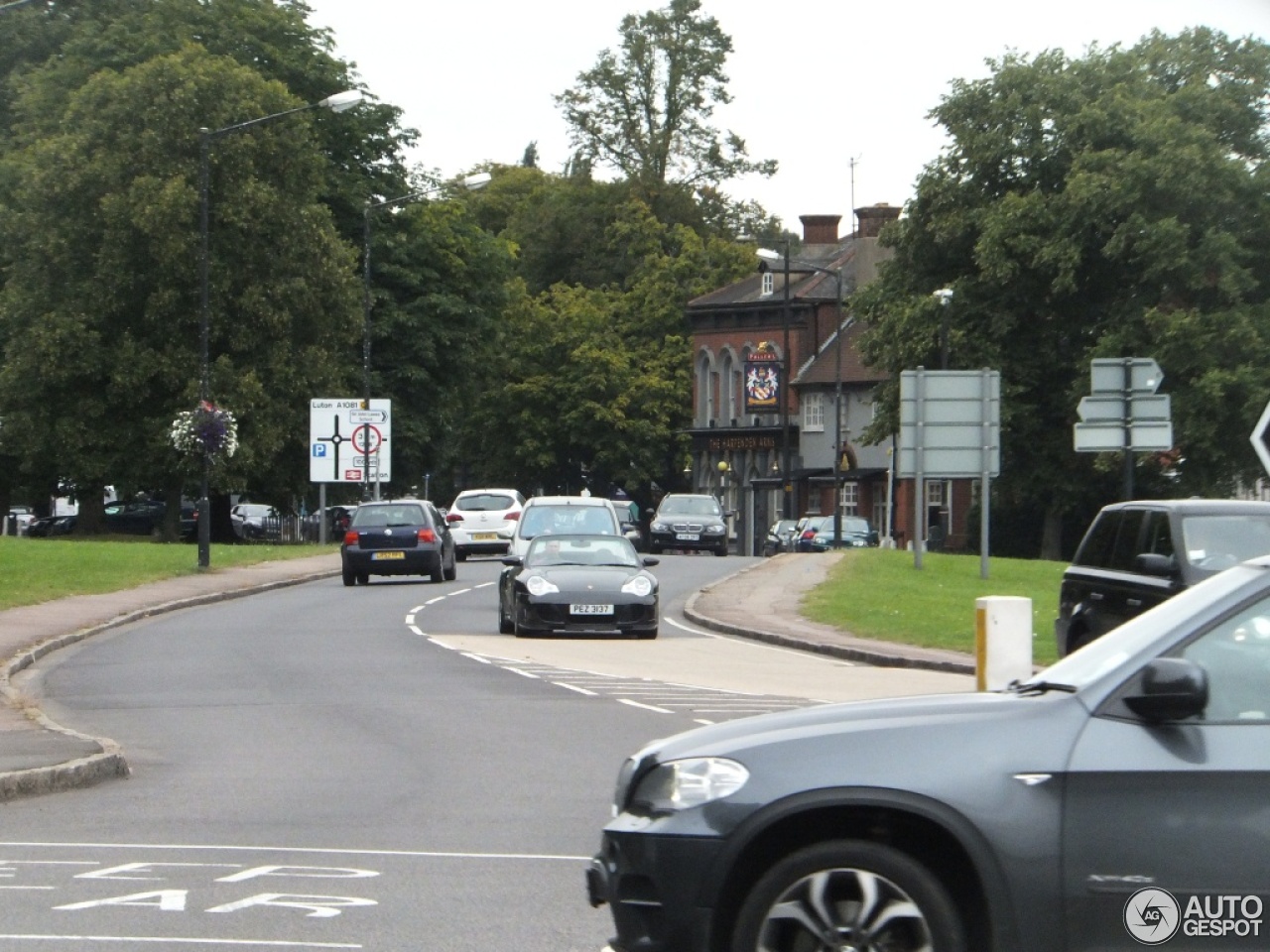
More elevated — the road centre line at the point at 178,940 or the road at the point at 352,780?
the road centre line at the point at 178,940

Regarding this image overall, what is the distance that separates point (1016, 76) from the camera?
60219mm

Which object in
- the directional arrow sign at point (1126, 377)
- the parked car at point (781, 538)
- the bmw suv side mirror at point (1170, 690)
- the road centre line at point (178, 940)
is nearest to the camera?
the bmw suv side mirror at point (1170, 690)

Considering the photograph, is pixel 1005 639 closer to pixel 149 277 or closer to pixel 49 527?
pixel 149 277

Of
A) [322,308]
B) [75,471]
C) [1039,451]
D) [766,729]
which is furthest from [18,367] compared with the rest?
[766,729]

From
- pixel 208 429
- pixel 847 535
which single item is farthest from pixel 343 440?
pixel 847 535

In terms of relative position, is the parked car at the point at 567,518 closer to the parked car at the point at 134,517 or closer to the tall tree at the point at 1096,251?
the tall tree at the point at 1096,251

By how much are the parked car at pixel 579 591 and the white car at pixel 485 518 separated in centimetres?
2602

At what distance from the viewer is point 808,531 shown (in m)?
67.8

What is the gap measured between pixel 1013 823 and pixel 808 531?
6198 cm

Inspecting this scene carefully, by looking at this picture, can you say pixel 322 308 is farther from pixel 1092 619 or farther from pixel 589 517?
pixel 1092 619

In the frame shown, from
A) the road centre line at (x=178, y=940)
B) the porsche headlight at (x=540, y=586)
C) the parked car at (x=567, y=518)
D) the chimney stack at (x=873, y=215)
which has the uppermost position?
the chimney stack at (x=873, y=215)

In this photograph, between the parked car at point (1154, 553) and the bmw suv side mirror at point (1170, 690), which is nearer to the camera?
the bmw suv side mirror at point (1170, 690)

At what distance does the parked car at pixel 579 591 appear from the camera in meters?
26.4

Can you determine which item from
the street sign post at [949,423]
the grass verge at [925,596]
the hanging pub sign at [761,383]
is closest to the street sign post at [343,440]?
the grass verge at [925,596]
